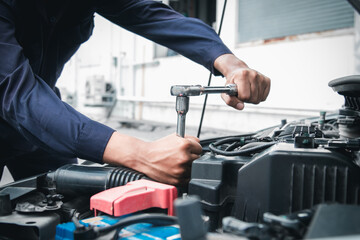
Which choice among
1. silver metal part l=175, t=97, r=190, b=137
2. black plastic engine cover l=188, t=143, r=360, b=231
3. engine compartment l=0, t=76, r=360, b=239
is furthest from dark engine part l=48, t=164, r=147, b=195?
black plastic engine cover l=188, t=143, r=360, b=231

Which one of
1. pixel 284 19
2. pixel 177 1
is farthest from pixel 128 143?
pixel 177 1

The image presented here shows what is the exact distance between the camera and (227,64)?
0.91 meters

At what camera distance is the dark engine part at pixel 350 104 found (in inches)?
26.4

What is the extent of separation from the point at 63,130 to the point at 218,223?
0.36 m

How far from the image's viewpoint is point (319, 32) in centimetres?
288

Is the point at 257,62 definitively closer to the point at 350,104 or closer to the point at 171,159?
the point at 350,104

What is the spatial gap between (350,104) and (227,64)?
0.36m

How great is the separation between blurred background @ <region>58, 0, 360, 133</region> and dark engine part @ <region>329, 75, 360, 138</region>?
6.73 feet

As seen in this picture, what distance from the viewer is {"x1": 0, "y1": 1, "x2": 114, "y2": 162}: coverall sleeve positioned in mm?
643

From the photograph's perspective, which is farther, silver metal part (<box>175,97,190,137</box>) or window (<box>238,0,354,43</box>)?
window (<box>238,0,354,43</box>)

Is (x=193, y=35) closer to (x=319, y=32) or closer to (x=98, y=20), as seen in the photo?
(x=319, y=32)

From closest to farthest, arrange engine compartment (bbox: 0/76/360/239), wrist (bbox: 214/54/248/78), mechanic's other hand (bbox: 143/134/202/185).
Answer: engine compartment (bbox: 0/76/360/239) < mechanic's other hand (bbox: 143/134/202/185) < wrist (bbox: 214/54/248/78)

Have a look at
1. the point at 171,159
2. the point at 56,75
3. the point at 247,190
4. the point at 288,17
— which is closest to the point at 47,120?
the point at 171,159

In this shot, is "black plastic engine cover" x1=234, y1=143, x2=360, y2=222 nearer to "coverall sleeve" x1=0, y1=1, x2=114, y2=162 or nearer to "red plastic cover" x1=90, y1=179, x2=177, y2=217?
"red plastic cover" x1=90, y1=179, x2=177, y2=217
